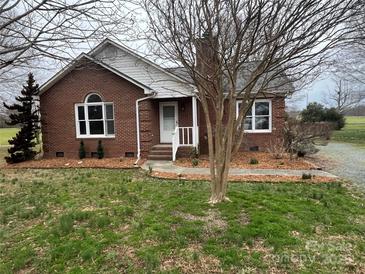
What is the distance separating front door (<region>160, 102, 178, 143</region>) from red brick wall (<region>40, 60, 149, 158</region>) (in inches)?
72.0

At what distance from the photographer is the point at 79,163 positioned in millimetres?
12242

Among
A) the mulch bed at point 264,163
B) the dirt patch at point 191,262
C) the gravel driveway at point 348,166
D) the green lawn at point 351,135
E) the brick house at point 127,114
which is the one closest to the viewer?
the dirt patch at point 191,262

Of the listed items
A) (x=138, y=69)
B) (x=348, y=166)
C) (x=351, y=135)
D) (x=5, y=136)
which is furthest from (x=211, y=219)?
(x=5, y=136)

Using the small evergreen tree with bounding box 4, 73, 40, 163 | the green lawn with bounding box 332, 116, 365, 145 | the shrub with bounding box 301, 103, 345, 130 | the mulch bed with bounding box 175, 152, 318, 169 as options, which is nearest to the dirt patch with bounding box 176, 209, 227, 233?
the mulch bed with bounding box 175, 152, 318, 169

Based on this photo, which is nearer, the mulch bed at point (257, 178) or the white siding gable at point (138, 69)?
the mulch bed at point (257, 178)

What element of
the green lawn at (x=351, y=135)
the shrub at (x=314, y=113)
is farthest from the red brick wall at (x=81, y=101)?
the shrub at (x=314, y=113)

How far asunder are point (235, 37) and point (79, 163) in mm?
9858

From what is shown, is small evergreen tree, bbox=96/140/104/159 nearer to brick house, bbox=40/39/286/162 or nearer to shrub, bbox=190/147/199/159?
brick house, bbox=40/39/286/162

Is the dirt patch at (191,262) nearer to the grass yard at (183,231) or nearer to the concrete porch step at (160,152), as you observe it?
the grass yard at (183,231)

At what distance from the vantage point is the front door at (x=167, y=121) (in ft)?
47.8

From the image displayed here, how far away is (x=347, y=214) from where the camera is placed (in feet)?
17.2

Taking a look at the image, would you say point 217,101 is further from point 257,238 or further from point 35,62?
point 35,62

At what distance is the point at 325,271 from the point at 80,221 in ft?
13.4

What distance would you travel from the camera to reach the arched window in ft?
44.1
